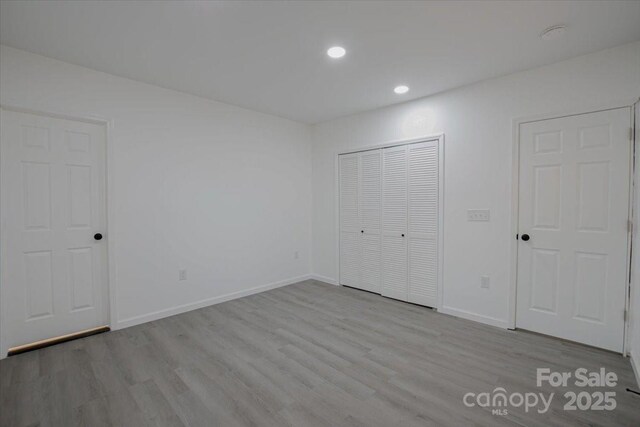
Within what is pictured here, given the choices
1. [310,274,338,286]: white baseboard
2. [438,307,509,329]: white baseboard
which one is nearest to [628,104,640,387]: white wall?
[438,307,509,329]: white baseboard

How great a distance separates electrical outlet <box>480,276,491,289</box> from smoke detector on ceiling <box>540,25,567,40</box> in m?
2.30

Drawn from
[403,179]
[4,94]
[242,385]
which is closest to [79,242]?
[4,94]

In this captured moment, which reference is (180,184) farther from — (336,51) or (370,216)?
(370,216)

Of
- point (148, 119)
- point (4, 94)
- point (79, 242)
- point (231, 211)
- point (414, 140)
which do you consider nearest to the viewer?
point (4, 94)

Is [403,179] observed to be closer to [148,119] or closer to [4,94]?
[148,119]

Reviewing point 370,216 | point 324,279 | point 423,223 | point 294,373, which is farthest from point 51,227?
point 423,223

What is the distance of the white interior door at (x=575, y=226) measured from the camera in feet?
8.22

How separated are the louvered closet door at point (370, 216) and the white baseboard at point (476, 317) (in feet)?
3.41

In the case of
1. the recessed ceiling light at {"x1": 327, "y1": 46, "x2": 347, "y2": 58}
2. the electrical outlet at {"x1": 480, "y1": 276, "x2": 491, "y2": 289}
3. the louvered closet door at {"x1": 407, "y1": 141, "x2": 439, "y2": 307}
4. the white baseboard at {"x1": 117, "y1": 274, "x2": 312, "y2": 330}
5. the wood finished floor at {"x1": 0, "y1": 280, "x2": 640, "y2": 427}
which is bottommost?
the wood finished floor at {"x1": 0, "y1": 280, "x2": 640, "y2": 427}

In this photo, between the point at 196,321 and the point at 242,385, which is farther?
the point at 196,321

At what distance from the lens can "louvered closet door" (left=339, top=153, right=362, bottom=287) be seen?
4469 mm

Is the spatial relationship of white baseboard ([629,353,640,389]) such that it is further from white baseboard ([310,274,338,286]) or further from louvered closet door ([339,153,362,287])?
white baseboard ([310,274,338,286])

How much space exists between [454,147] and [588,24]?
4.80 ft

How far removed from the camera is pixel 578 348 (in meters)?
2.61
